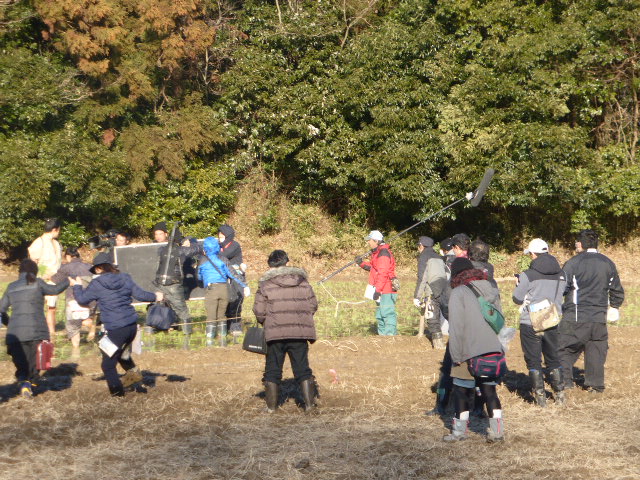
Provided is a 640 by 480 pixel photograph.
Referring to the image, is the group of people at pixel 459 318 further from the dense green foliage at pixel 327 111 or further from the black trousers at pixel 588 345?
the dense green foliage at pixel 327 111

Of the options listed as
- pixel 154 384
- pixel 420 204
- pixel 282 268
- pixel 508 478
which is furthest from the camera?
pixel 420 204

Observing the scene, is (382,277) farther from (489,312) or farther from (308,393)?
(489,312)

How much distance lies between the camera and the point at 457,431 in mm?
8305

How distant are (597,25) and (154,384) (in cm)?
2127

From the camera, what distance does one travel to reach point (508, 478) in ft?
23.9

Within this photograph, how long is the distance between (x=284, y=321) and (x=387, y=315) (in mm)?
4864

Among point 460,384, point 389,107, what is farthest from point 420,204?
point 460,384

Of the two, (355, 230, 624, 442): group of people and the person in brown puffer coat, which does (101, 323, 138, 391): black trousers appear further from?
(355, 230, 624, 442): group of people

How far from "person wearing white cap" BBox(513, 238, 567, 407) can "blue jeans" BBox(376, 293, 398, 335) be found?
4.05 meters

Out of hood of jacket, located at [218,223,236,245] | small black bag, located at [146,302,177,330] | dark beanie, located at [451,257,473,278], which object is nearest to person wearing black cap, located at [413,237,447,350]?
hood of jacket, located at [218,223,236,245]

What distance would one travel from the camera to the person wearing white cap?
9.70m

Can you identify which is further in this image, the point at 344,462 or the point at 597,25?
the point at 597,25

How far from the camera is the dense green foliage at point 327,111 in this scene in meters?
26.8

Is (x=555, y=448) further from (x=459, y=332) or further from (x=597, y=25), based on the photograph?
(x=597, y=25)
